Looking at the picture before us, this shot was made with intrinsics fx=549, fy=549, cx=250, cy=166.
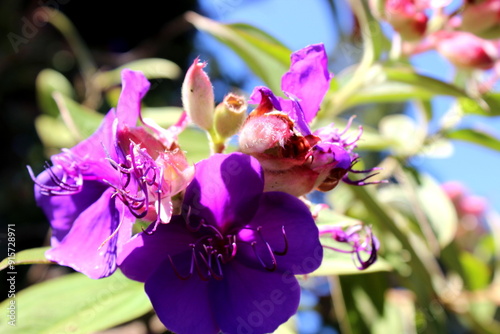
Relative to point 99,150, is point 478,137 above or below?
below

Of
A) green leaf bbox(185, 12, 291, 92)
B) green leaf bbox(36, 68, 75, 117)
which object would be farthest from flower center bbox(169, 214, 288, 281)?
green leaf bbox(36, 68, 75, 117)

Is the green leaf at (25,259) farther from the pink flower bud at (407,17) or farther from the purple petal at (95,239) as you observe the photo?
the pink flower bud at (407,17)

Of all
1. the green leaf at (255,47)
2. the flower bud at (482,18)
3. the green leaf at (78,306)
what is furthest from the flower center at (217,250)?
the flower bud at (482,18)

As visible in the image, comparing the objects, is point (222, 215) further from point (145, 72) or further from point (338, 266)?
point (145, 72)

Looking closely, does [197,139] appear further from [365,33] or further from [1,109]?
[1,109]

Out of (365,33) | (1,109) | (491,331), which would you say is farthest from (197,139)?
(1,109)

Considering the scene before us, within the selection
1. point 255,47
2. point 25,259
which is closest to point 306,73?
point 25,259

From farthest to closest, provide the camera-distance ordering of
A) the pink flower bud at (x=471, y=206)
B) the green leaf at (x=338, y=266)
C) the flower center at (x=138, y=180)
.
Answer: the pink flower bud at (x=471, y=206) → the green leaf at (x=338, y=266) → the flower center at (x=138, y=180)
